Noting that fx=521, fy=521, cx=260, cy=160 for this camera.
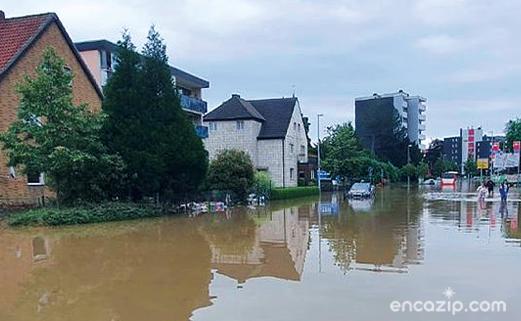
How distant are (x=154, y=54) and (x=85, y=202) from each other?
318 inches

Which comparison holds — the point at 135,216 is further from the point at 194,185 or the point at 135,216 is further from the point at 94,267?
the point at 94,267

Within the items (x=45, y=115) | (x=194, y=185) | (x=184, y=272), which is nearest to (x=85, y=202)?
(x=45, y=115)

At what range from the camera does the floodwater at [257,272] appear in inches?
298

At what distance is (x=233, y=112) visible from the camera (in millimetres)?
46812

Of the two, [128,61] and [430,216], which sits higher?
[128,61]

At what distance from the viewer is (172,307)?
770 cm

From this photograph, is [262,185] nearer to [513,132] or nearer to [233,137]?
[233,137]

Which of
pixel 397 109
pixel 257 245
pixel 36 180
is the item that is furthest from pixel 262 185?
pixel 397 109

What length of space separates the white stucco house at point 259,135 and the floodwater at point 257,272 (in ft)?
91.9

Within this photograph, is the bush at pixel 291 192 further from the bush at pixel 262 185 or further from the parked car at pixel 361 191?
the parked car at pixel 361 191

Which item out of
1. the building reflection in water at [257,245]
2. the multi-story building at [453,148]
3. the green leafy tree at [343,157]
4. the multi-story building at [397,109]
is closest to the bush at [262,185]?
the building reflection in water at [257,245]

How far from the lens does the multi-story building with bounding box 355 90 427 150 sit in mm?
100438

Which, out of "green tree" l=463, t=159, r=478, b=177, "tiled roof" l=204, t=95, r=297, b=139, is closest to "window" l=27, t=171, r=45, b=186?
"tiled roof" l=204, t=95, r=297, b=139

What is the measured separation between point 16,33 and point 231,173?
13739 millimetres
